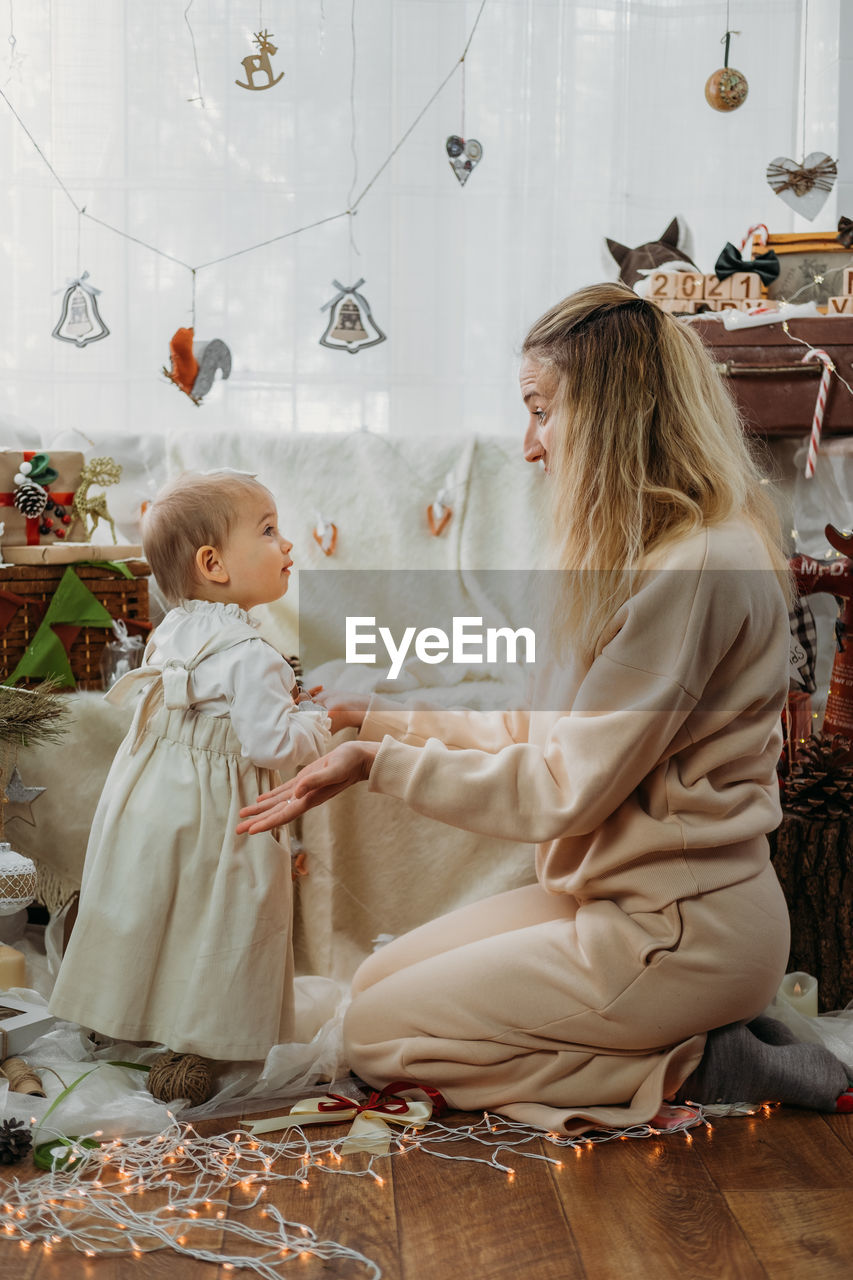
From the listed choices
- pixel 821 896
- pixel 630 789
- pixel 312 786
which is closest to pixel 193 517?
pixel 312 786

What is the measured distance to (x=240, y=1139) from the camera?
52.9 inches

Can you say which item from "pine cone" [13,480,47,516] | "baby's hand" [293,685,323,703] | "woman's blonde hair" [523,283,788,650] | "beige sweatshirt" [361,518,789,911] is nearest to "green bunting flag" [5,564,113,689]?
"pine cone" [13,480,47,516]

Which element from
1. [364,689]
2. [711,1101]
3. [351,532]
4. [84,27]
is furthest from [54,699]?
[84,27]

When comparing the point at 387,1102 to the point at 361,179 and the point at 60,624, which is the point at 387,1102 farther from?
the point at 361,179

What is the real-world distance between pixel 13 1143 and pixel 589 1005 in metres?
0.64

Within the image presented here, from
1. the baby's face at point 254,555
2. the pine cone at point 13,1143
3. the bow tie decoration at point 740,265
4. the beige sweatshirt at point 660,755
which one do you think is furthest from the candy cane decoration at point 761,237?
the pine cone at point 13,1143

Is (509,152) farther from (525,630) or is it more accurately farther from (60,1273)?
(60,1273)

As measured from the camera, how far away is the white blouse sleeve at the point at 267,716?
4.79ft

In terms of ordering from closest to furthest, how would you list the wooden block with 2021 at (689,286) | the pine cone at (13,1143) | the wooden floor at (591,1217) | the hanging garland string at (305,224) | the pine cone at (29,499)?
the wooden floor at (591,1217) < the pine cone at (13,1143) < the pine cone at (29,499) < the wooden block with 2021 at (689,286) < the hanging garland string at (305,224)

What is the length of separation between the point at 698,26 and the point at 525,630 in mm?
1264

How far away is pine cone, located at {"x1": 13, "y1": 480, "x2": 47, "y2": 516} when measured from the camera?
77.4 inches

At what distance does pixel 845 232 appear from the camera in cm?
221

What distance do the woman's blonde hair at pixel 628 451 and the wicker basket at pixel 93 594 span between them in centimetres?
88

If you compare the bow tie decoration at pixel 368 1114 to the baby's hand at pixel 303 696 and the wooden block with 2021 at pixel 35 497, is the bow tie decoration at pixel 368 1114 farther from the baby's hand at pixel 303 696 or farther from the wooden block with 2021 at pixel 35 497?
the wooden block with 2021 at pixel 35 497
